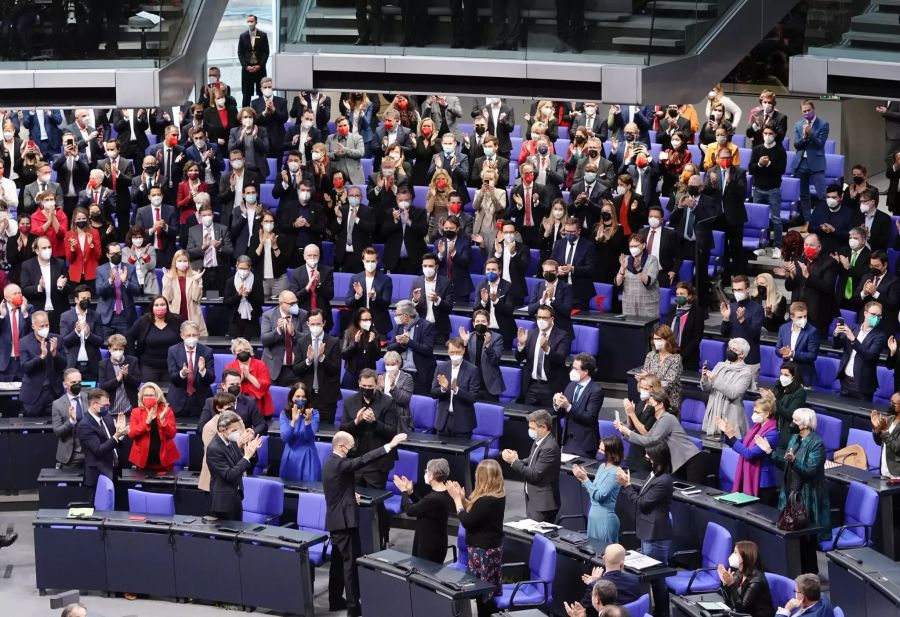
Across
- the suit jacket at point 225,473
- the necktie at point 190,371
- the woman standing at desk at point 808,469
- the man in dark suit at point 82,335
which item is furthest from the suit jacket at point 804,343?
the man in dark suit at point 82,335

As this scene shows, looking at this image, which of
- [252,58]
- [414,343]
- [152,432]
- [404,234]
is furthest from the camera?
[252,58]

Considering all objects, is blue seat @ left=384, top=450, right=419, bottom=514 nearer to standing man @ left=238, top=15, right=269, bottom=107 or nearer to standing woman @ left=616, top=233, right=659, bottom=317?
standing woman @ left=616, top=233, right=659, bottom=317

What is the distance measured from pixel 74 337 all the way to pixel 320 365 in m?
2.60

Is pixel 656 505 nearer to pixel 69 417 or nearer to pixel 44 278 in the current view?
pixel 69 417

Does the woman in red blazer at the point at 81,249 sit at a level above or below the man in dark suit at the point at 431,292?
above

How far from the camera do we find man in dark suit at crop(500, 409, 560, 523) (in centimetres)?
1259

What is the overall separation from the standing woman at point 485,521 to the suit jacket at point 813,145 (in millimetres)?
8600

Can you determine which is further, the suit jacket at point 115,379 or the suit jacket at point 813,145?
the suit jacket at point 813,145

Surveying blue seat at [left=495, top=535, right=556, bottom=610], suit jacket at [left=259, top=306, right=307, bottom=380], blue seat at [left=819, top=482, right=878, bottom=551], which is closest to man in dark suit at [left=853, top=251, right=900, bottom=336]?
blue seat at [left=819, top=482, right=878, bottom=551]

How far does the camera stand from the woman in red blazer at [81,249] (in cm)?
1703

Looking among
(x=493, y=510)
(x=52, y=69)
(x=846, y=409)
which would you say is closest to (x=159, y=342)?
(x=52, y=69)

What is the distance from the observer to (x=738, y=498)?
42.3ft

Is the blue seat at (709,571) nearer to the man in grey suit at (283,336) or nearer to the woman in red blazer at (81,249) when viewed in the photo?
the man in grey suit at (283,336)

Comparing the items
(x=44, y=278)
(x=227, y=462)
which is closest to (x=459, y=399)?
(x=227, y=462)
